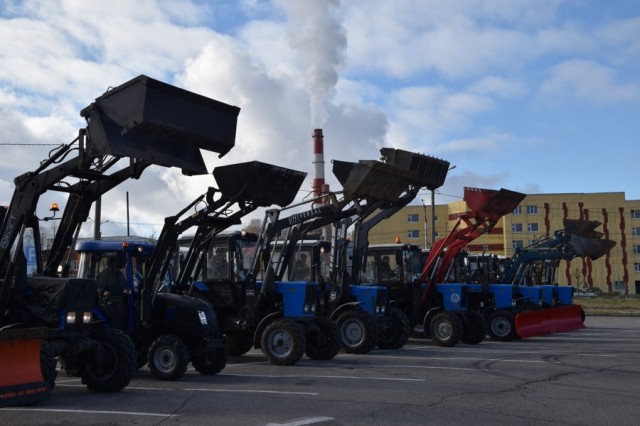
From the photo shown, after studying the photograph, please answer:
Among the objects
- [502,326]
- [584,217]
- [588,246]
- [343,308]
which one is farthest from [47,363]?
[584,217]

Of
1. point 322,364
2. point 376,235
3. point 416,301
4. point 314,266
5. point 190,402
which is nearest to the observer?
point 190,402

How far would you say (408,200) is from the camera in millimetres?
17875

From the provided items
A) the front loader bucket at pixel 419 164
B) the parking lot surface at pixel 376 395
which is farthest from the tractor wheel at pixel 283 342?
the front loader bucket at pixel 419 164

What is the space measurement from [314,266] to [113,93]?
817 cm

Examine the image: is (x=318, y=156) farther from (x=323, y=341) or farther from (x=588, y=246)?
(x=323, y=341)

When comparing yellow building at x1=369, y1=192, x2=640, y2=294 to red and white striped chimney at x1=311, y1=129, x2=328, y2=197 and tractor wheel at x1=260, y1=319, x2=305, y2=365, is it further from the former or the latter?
tractor wheel at x1=260, y1=319, x2=305, y2=365

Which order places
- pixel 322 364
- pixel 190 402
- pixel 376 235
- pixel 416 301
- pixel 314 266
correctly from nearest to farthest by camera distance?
pixel 190 402 → pixel 322 364 → pixel 314 266 → pixel 416 301 → pixel 376 235

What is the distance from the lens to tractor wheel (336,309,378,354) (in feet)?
55.1

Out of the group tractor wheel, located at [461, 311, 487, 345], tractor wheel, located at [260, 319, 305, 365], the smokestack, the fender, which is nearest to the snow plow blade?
tractor wheel, located at [260, 319, 305, 365]

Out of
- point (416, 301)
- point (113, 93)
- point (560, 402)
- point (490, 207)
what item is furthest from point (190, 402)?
point (490, 207)

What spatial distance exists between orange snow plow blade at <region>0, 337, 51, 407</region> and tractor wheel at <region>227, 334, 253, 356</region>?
6956 millimetres

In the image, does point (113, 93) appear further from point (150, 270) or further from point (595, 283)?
point (595, 283)

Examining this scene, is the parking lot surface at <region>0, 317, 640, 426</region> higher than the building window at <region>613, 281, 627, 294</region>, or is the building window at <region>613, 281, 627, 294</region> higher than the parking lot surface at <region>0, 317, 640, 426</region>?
the building window at <region>613, 281, 627, 294</region>

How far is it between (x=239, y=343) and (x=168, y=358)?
4.36 m
